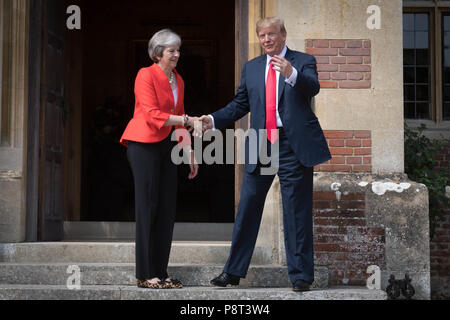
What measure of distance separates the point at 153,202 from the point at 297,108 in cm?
123

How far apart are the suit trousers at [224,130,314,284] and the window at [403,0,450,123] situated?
5.11m

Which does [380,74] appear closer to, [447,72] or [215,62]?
[447,72]

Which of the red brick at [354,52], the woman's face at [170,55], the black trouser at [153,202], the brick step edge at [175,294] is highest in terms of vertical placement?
the red brick at [354,52]

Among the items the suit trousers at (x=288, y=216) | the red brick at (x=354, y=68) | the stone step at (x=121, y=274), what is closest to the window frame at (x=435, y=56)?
the red brick at (x=354, y=68)

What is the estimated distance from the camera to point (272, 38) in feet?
14.9

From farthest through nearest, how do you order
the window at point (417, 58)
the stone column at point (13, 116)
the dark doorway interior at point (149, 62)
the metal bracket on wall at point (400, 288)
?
the dark doorway interior at point (149, 62) < the window at point (417, 58) < the stone column at point (13, 116) < the metal bracket on wall at point (400, 288)

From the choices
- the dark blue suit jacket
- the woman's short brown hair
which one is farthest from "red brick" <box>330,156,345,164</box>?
the woman's short brown hair

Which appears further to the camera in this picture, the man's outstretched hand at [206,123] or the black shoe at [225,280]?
the man's outstretched hand at [206,123]

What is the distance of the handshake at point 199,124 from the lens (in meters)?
4.74

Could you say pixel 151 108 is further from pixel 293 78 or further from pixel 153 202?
pixel 293 78

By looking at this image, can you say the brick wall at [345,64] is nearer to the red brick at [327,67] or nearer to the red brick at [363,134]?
the red brick at [327,67]

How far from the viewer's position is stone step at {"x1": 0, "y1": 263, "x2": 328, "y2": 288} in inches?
204

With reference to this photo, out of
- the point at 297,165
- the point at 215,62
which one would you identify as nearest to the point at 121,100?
the point at 215,62

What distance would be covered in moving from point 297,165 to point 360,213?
4.06 ft
